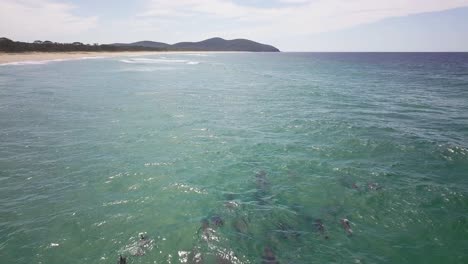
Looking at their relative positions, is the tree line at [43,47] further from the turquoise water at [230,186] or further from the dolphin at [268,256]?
the dolphin at [268,256]

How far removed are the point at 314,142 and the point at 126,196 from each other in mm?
12065

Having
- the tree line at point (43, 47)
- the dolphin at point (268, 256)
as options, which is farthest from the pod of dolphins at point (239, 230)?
the tree line at point (43, 47)

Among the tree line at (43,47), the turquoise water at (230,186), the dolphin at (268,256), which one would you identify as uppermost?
the tree line at (43,47)

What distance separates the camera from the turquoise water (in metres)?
9.31

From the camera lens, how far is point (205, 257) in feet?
28.9

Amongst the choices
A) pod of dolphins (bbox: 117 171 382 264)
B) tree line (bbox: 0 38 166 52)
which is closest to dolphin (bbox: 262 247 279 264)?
pod of dolphins (bbox: 117 171 382 264)

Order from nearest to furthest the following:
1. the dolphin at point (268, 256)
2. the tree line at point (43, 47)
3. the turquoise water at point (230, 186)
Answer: the dolphin at point (268, 256)
the turquoise water at point (230, 186)
the tree line at point (43, 47)

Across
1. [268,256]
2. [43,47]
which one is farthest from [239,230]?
[43,47]

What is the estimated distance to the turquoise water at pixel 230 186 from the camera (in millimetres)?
9312

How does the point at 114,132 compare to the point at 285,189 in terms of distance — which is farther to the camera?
the point at 114,132

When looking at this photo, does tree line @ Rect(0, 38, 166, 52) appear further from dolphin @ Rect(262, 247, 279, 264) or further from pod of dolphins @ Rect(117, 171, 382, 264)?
dolphin @ Rect(262, 247, 279, 264)

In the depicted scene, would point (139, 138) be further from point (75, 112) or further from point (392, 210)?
point (392, 210)

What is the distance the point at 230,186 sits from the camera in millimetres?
13281

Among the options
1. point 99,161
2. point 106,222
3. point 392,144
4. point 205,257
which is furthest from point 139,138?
point 392,144
